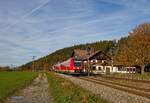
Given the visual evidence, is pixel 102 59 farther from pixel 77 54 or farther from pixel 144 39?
pixel 144 39

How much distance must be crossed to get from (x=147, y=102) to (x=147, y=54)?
59.4m

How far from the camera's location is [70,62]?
80062mm

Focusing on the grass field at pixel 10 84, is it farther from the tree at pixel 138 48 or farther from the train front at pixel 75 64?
the tree at pixel 138 48

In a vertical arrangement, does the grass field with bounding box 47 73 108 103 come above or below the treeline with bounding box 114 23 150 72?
below

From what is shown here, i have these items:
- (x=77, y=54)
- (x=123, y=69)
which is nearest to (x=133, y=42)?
(x=123, y=69)

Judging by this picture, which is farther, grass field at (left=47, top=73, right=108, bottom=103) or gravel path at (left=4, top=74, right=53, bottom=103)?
gravel path at (left=4, top=74, right=53, bottom=103)

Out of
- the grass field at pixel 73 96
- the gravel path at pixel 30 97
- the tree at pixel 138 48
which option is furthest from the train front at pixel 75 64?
the grass field at pixel 73 96

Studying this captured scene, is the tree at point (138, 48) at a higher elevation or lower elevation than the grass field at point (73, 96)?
higher

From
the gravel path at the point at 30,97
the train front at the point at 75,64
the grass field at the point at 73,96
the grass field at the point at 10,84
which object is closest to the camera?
the grass field at the point at 73,96

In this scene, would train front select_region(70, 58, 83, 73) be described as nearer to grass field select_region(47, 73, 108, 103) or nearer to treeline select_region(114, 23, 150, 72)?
treeline select_region(114, 23, 150, 72)

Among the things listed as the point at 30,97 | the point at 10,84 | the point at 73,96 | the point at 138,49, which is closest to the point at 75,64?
the point at 138,49

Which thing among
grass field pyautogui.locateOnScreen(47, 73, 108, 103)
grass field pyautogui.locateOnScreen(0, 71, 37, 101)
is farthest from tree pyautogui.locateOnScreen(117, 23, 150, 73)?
grass field pyautogui.locateOnScreen(47, 73, 108, 103)

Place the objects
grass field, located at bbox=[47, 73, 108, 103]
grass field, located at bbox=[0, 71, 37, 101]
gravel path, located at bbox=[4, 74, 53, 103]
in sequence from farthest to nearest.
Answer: grass field, located at bbox=[0, 71, 37, 101], gravel path, located at bbox=[4, 74, 53, 103], grass field, located at bbox=[47, 73, 108, 103]

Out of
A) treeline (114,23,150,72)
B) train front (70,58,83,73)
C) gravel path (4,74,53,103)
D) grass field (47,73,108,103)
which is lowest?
gravel path (4,74,53,103)
